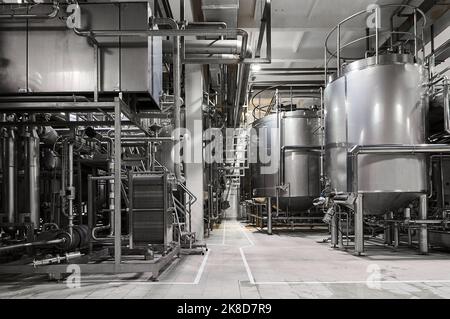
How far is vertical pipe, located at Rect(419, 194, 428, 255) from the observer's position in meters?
5.93

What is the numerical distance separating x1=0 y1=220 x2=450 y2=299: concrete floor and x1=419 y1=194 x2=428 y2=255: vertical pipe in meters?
0.15

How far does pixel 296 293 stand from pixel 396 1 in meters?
7.00

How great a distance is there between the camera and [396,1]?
8.27 m

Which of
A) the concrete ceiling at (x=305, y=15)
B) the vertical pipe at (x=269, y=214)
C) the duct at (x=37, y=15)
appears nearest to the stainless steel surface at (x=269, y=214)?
the vertical pipe at (x=269, y=214)

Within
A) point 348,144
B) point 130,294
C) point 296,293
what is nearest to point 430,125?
point 348,144

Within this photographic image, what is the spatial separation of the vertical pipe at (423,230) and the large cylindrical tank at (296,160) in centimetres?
364

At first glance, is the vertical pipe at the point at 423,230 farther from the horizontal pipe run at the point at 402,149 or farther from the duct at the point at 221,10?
the duct at the point at 221,10

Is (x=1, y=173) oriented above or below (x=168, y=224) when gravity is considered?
above

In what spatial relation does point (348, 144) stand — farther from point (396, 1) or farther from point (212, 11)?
point (396, 1)

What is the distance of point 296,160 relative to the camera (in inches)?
378

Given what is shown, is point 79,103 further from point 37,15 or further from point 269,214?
point 269,214

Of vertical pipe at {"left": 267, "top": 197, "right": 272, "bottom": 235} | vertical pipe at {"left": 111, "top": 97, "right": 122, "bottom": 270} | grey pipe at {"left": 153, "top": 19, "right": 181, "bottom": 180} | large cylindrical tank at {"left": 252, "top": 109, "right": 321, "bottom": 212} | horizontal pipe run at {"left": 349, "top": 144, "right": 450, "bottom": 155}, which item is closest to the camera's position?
vertical pipe at {"left": 111, "top": 97, "right": 122, "bottom": 270}

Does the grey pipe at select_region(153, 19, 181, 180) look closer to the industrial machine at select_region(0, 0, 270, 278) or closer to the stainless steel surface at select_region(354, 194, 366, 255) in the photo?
the industrial machine at select_region(0, 0, 270, 278)

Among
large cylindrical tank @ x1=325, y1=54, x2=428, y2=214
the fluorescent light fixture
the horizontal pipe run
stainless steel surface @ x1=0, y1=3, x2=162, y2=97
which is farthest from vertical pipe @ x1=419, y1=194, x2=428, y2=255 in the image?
the fluorescent light fixture
